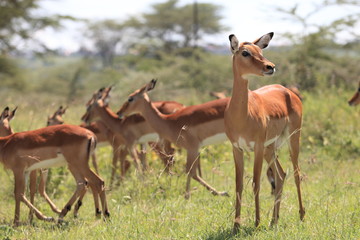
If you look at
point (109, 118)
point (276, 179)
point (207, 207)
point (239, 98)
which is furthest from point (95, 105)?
point (239, 98)

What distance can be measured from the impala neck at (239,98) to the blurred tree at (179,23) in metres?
30.7

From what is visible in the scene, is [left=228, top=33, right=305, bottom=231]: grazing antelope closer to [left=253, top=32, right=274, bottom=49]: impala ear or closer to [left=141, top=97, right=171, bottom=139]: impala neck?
[left=253, top=32, right=274, bottom=49]: impala ear

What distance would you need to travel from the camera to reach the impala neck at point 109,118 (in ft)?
27.6

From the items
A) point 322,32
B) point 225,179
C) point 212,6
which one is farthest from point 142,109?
point 212,6

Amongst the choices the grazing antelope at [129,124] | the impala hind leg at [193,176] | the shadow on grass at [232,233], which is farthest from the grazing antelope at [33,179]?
the shadow on grass at [232,233]

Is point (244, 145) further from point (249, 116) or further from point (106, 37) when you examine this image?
point (106, 37)

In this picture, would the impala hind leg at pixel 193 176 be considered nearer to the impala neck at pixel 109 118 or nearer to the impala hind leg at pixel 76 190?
the impala hind leg at pixel 76 190

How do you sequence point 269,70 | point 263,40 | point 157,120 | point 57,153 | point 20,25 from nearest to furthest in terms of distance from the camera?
point 269,70, point 263,40, point 57,153, point 157,120, point 20,25

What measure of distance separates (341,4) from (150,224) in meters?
13.4

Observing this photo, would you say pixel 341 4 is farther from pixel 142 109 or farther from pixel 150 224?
pixel 150 224

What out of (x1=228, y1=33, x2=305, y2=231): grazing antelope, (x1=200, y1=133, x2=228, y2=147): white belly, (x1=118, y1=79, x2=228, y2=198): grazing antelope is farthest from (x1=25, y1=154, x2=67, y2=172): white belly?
(x1=228, y1=33, x2=305, y2=231): grazing antelope

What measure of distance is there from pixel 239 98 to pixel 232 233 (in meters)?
1.03

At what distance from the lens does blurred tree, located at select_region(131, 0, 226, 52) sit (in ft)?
117

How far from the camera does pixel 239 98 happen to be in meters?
4.43
